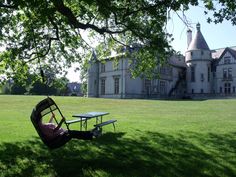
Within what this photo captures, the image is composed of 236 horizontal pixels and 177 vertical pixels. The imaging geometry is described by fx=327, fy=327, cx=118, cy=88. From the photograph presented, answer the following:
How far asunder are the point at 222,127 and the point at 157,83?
53.3m

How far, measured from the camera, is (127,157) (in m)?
9.23

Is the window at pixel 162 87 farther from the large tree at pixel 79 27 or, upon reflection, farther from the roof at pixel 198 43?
the large tree at pixel 79 27

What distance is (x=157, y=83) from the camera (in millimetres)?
69250

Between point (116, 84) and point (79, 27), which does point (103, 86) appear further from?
point (79, 27)

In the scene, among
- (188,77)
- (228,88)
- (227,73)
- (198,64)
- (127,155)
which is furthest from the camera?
(188,77)

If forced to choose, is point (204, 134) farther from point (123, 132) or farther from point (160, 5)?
point (160, 5)

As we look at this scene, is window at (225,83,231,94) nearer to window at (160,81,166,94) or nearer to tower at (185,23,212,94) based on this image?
tower at (185,23,212,94)

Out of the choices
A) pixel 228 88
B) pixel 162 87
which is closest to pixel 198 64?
pixel 228 88

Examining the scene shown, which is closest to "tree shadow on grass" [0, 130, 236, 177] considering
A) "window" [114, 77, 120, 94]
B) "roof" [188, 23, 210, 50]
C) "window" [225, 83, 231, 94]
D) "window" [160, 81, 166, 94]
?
"window" [114, 77, 120, 94]

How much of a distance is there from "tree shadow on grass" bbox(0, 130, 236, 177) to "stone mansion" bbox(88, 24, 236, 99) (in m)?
53.1

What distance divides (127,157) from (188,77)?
69.9 metres

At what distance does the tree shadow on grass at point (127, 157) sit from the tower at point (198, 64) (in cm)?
6211

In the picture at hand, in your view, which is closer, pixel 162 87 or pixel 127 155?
pixel 127 155

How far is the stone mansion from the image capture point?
6731cm
